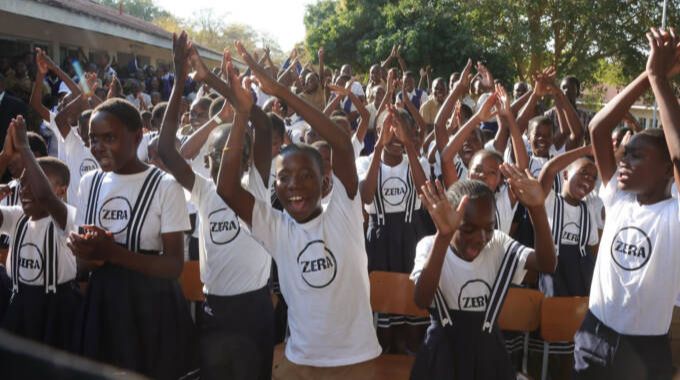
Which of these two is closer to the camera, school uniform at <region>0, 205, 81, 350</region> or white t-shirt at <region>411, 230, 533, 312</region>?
Answer: white t-shirt at <region>411, 230, 533, 312</region>

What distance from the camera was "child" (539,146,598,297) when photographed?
12.3ft

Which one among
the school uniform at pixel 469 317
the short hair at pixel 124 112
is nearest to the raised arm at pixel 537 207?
the school uniform at pixel 469 317

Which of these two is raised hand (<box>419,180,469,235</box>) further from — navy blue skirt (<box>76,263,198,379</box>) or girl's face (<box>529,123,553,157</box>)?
girl's face (<box>529,123,553,157</box>)

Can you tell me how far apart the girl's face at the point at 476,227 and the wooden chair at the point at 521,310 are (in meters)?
0.82

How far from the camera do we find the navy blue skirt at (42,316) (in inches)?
116

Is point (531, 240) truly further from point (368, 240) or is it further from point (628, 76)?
point (628, 76)

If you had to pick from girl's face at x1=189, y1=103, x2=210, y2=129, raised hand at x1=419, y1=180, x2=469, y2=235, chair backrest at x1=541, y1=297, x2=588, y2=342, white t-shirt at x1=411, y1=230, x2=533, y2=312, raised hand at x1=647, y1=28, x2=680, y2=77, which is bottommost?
chair backrest at x1=541, y1=297, x2=588, y2=342

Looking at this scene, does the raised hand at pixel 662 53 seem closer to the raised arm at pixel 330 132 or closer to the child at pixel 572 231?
the raised arm at pixel 330 132

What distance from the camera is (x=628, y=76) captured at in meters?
17.7

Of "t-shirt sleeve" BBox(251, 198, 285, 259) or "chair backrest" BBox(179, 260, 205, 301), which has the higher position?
"t-shirt sleeve" BBox(251, 198, 285, 259)

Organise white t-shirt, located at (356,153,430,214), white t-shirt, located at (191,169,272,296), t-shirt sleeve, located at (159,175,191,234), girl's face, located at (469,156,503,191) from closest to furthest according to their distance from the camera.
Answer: t-shirt sleeve, located at (159,175,191,234) < white t-shirt, located at (191,169,272,296) < girl's face, located at (469,156,503,191) < white t-shirt, located at (356,153,430,214)

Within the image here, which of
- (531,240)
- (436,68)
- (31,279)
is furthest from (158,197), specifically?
(436,68)

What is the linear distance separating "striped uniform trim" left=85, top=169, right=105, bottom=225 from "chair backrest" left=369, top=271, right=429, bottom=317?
1404 millimetres

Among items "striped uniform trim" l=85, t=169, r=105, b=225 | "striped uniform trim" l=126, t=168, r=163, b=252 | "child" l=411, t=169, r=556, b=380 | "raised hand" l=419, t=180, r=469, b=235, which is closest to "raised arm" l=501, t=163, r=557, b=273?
"child" l=411, t=169, r=556, b=380
